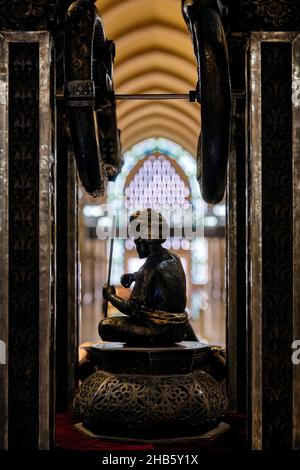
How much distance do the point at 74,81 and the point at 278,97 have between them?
125 centimetres

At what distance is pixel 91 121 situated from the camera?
555cm

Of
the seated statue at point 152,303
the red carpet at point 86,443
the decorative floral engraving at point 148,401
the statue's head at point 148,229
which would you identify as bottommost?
the red carpet at point 86,443

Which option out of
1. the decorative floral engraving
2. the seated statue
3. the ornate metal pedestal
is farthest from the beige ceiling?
the decorative floral engraving

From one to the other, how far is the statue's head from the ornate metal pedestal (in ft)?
2.73

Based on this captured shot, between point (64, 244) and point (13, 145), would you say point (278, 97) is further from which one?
point (64, 244)

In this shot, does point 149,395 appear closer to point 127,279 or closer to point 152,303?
point 152,303

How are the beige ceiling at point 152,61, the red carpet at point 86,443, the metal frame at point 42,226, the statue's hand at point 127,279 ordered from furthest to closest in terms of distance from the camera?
the beige ceiling at point 152,61 < the statue's hand at point 127,279 < the red carpet at point 86,443 < the metal frame at point 42,226

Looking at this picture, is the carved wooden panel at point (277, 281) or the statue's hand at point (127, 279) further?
the statue's hand at point (127, 279)

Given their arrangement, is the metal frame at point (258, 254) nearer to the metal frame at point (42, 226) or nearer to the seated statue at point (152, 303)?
the metal frame at point (42, 226)

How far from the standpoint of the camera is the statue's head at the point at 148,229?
264 inches

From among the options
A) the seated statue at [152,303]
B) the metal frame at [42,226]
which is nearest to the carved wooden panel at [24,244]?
the metal frame at [42,226]

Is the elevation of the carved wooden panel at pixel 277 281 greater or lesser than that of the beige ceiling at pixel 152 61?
lesser

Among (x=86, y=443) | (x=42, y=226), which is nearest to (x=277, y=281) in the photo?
(x=42, y=226)

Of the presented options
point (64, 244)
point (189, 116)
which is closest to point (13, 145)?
point (64, 244)
